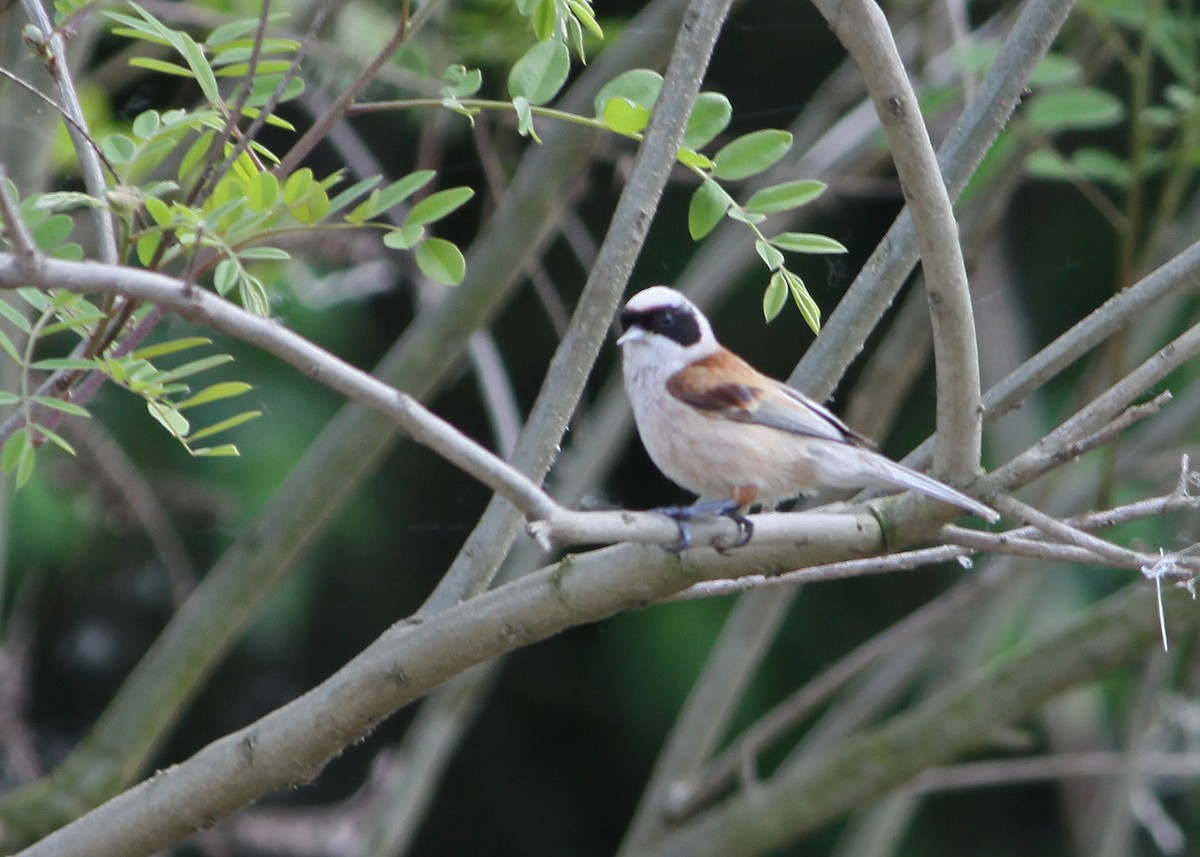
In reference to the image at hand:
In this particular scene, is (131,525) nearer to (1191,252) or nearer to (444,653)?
(444,653)

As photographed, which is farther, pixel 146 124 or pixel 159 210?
pixel 146 124

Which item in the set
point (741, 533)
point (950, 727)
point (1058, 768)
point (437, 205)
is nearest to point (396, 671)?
point (741, 533)

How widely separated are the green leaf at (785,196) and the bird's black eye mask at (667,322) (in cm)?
97

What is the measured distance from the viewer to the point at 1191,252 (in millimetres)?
2105


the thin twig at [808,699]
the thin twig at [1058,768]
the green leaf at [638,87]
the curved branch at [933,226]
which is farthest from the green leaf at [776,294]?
the thin twig at [1058,768]

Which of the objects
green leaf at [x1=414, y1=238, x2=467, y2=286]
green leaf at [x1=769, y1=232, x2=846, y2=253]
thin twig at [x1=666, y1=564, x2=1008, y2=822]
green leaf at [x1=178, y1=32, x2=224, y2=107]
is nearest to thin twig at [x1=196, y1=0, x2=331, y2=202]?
green leaf at [x1=178, y1=32, x2=224, y2=107]

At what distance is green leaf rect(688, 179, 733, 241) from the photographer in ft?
6.56

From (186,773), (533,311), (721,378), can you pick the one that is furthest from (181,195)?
(533,311)

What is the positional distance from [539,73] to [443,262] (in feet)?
1.12

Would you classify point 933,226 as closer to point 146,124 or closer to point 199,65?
point 199,65

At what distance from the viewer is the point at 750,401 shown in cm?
280

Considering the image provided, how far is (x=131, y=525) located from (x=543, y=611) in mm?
2876

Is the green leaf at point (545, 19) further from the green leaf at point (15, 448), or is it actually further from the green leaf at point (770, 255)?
the green leaf at point (15, 448)

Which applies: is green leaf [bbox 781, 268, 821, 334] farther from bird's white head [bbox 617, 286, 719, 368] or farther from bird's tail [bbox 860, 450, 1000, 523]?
bird's white head [bbox 617, 286, 719, 368]
